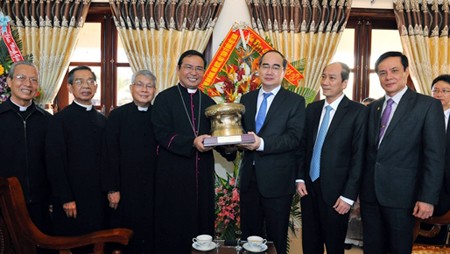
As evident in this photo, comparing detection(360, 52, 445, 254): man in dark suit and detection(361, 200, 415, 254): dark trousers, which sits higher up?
detection(360, 52, 445, 254): man in dark suit

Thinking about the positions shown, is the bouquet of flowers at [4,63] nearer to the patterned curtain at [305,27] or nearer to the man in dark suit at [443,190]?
the patterned curtain at [305,27]

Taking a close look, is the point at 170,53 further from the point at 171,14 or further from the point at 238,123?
the point at 238,123

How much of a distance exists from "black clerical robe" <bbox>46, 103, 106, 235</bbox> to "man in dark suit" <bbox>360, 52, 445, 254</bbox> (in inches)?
72.4

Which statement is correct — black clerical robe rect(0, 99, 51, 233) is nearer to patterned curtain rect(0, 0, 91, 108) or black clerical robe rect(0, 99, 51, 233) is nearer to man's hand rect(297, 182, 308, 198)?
man's hand rect(297, 182, 308, 198)

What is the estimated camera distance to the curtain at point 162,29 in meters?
4.27

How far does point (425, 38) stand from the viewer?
4.37 metres

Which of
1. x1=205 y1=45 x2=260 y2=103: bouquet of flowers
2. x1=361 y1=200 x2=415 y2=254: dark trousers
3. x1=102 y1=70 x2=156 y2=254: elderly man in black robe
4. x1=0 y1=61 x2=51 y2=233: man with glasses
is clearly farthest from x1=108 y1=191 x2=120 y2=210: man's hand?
x1=361 y1=200 x2=415 y2=254: dark trousers

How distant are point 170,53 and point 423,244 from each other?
10.1 ft

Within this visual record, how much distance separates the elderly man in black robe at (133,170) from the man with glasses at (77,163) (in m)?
0.09

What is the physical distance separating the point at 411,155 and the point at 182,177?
148 centimetres

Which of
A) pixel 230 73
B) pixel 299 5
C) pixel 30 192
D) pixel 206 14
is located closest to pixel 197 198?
pixel 30 192

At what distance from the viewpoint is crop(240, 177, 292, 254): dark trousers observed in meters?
2.52

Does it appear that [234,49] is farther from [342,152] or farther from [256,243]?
[256,243]

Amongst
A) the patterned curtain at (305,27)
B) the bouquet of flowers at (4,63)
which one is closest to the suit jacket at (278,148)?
the patterned curtain at (305,27)
